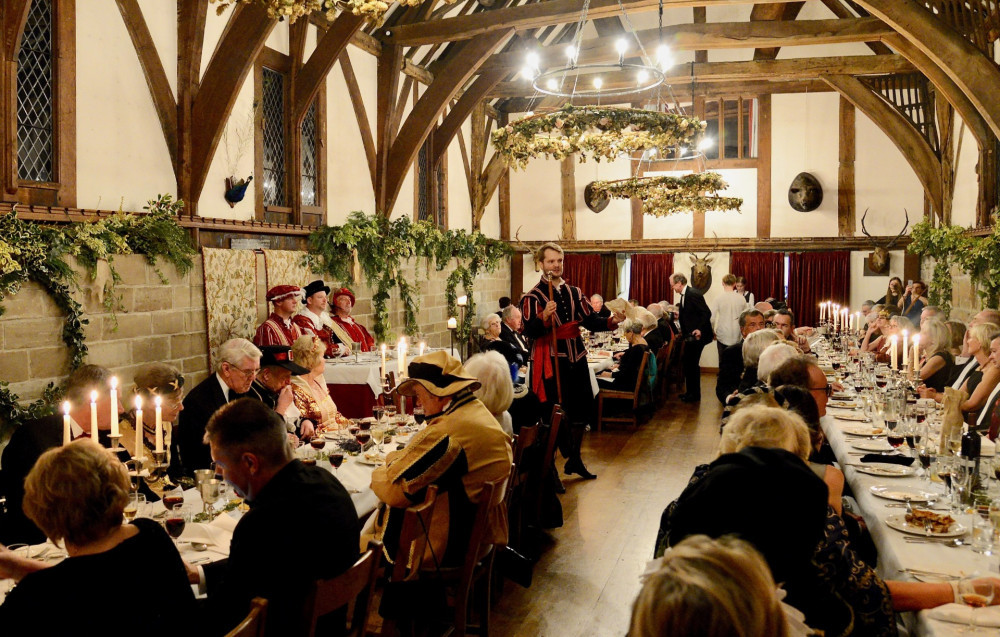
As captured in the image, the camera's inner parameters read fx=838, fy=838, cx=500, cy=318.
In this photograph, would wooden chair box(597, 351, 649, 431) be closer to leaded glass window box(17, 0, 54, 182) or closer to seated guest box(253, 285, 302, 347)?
seated guest box(253, 285, 302, 347)

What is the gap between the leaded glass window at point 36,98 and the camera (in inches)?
222

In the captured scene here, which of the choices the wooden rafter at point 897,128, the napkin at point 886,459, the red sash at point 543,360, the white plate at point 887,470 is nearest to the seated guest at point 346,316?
the red sash at point 543,360

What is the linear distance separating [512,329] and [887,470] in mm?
5683

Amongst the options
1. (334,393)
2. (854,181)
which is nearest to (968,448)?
(334,393)

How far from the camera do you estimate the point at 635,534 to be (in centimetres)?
541

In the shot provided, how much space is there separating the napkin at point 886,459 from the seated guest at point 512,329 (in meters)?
5.10

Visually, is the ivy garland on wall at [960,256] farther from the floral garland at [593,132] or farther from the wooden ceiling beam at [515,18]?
the floral garland at [593,132]

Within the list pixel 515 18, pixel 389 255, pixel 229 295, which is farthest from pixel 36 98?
pixel 515 18

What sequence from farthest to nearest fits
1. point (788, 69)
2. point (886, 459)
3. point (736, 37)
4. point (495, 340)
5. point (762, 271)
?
point (762, 271)
point (788, 69)
point (736, 37)
point (495, 340)
point (886, 459)

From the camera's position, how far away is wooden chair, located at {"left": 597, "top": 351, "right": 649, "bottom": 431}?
875cm

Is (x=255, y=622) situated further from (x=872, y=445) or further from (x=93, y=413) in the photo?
(x=872, y=445)

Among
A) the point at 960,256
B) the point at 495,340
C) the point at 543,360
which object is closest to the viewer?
the point at 543,360

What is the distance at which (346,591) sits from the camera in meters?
2.27

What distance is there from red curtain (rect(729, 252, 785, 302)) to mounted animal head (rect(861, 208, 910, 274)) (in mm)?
1339
